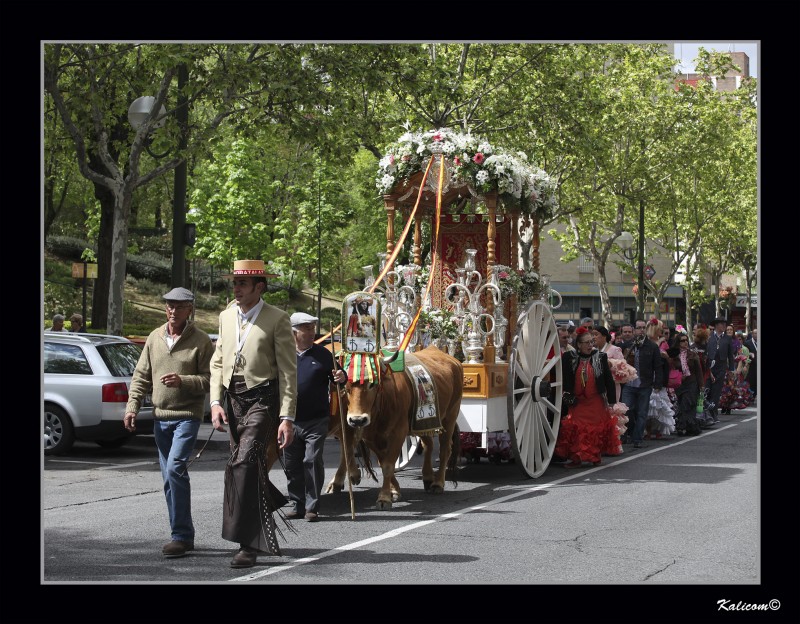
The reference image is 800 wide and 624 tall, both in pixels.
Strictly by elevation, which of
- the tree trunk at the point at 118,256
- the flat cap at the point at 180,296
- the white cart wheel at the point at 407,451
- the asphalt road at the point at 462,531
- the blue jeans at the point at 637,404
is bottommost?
the asphalt road at the point at 462,531

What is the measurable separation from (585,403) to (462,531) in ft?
18.3

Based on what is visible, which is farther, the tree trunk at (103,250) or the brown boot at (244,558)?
the tree trunk at (103,250)

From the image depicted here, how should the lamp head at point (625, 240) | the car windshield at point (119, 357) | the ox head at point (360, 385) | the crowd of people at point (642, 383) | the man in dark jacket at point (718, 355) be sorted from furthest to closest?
the lamp head at point (625, 240)
the man in dark jacket at point (718, 355)
the car windshield at point (119, 357)
the crowd of people at point (642, 383)
the ox head at point (360, 385)

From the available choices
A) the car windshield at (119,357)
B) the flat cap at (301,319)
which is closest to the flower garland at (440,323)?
the flat cap at (301,319)

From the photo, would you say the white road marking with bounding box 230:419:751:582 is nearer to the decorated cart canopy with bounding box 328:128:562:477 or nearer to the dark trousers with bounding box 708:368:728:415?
the decorated cart canopy with bounding box 328:128:562:477

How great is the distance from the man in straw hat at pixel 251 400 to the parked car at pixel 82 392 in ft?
25.9

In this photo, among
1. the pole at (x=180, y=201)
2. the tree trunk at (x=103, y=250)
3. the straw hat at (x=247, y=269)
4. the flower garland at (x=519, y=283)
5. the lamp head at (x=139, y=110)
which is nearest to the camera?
the straw hat at (x=247, y=269)

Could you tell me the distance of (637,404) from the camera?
1855cm

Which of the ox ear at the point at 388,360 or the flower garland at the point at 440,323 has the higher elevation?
the flower garland at the point at 440,323

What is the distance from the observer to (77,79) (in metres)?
20.6

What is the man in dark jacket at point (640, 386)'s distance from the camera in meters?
18.3

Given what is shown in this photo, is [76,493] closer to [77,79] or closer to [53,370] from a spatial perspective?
[53,370]

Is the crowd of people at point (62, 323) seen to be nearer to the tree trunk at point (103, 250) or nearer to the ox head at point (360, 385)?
the tree trunk at point (103, 250)
